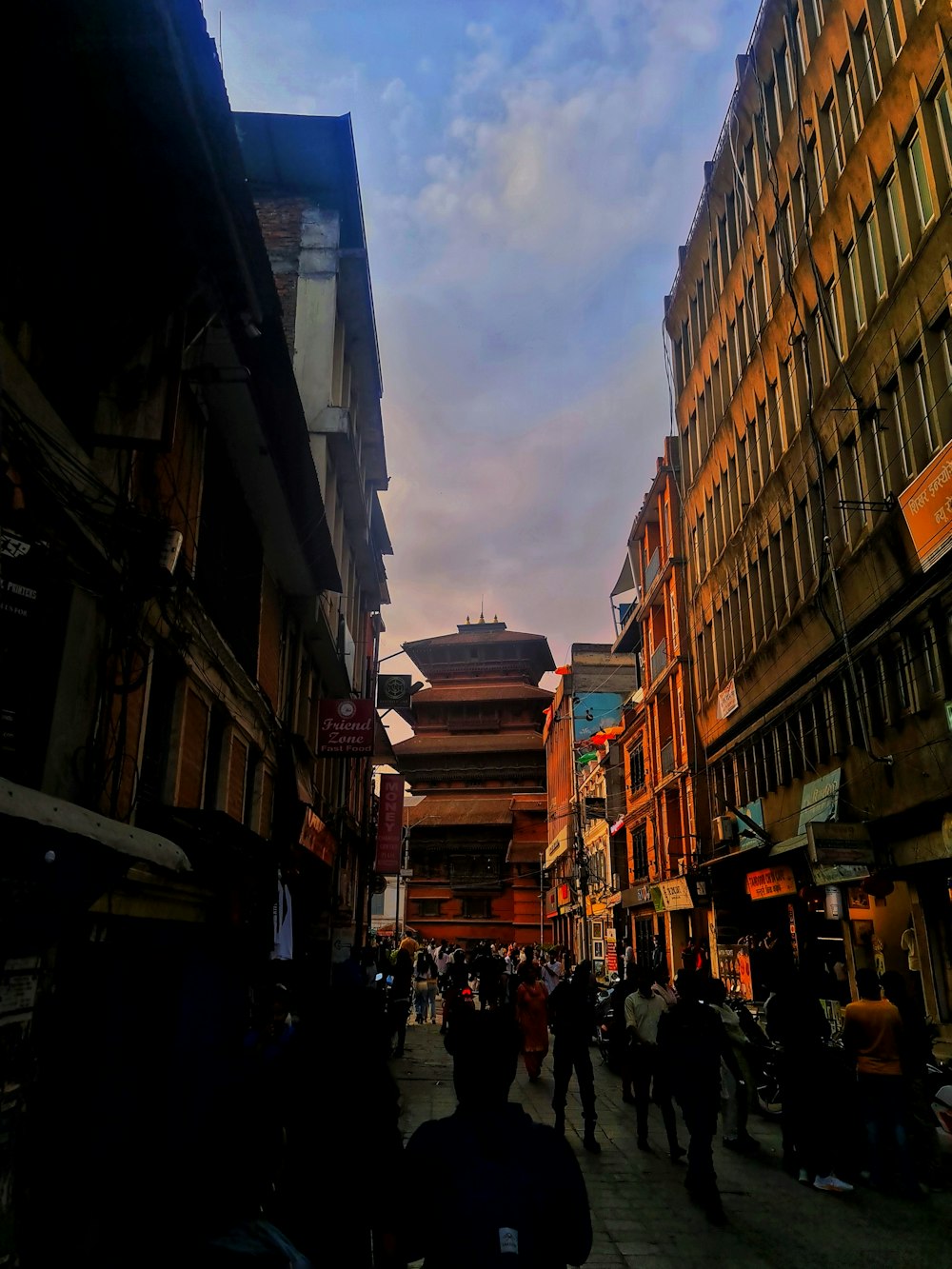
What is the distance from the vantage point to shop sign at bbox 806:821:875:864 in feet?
47.9

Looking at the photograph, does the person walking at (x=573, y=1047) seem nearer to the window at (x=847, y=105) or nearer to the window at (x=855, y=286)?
the window at (x=855, y=286)

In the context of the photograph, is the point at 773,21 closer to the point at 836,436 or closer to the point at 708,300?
the point at 708,300

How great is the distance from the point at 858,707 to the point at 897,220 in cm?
826

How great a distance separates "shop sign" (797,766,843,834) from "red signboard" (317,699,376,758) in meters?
9.06

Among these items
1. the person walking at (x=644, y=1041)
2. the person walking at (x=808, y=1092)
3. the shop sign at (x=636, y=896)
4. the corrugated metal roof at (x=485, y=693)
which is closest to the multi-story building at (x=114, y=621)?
the person walking at (x=644, y=1041)

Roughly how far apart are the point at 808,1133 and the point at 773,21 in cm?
2226

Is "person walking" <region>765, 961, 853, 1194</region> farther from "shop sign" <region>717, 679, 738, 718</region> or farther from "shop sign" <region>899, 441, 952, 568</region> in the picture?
"shop sign" <region>717, 679, 738, 718</region>

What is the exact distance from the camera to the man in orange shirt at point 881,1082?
747 centimetres

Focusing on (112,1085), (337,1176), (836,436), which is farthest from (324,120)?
(337,1176)

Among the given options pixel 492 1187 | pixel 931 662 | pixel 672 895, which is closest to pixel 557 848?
pixel 672 895

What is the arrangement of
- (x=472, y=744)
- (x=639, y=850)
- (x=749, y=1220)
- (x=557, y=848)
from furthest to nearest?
(x=472, y=744) < (x=557, y=848) < (x=639, y=850) < (x=749, y=1220)

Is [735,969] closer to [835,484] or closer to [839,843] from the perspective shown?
[839,843]

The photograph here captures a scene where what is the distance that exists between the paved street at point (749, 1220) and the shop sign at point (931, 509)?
25.7 feet

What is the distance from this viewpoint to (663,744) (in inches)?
1228
